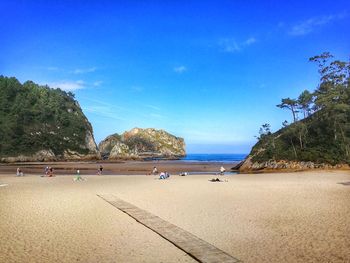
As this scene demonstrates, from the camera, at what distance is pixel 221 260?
834cm

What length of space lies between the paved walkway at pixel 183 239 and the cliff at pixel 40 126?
113826mm

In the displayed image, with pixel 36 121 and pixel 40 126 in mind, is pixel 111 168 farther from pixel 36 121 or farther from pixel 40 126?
pixel 36 121

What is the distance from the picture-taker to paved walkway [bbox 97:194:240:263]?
8.63 metres

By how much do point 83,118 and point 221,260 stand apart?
16639 centimetres

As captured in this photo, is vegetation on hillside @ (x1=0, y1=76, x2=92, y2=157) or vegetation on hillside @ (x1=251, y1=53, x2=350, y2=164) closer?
vegetation on hillside @ (x1=251, y1=53, x2=350, y2=164)

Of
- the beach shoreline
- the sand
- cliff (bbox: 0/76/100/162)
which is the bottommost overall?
the sand

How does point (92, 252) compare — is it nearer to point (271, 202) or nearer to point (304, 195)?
point (271, 202)

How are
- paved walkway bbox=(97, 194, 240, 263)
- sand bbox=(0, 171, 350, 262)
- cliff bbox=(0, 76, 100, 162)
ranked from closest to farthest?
paved walkway bbox=(97, 194, 240, 263) → sand bbox=(0, 171, 350, 262) → cliff bbox=(0, 76, 100, 162)

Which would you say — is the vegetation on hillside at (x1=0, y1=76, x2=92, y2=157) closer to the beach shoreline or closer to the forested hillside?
the beach shoreline

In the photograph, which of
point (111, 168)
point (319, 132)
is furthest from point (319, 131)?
point (111, 168)

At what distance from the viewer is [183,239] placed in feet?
35.2

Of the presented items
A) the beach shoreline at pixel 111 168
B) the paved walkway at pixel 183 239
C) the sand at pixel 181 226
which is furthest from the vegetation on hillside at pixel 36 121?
the paved walkway at pixel 183 239

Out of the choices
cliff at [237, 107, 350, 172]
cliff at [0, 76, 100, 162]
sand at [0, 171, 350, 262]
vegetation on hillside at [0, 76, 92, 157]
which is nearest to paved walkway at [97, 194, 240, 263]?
sand at [0, 171, 350, 262]

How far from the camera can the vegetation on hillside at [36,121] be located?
125688 millimetres
